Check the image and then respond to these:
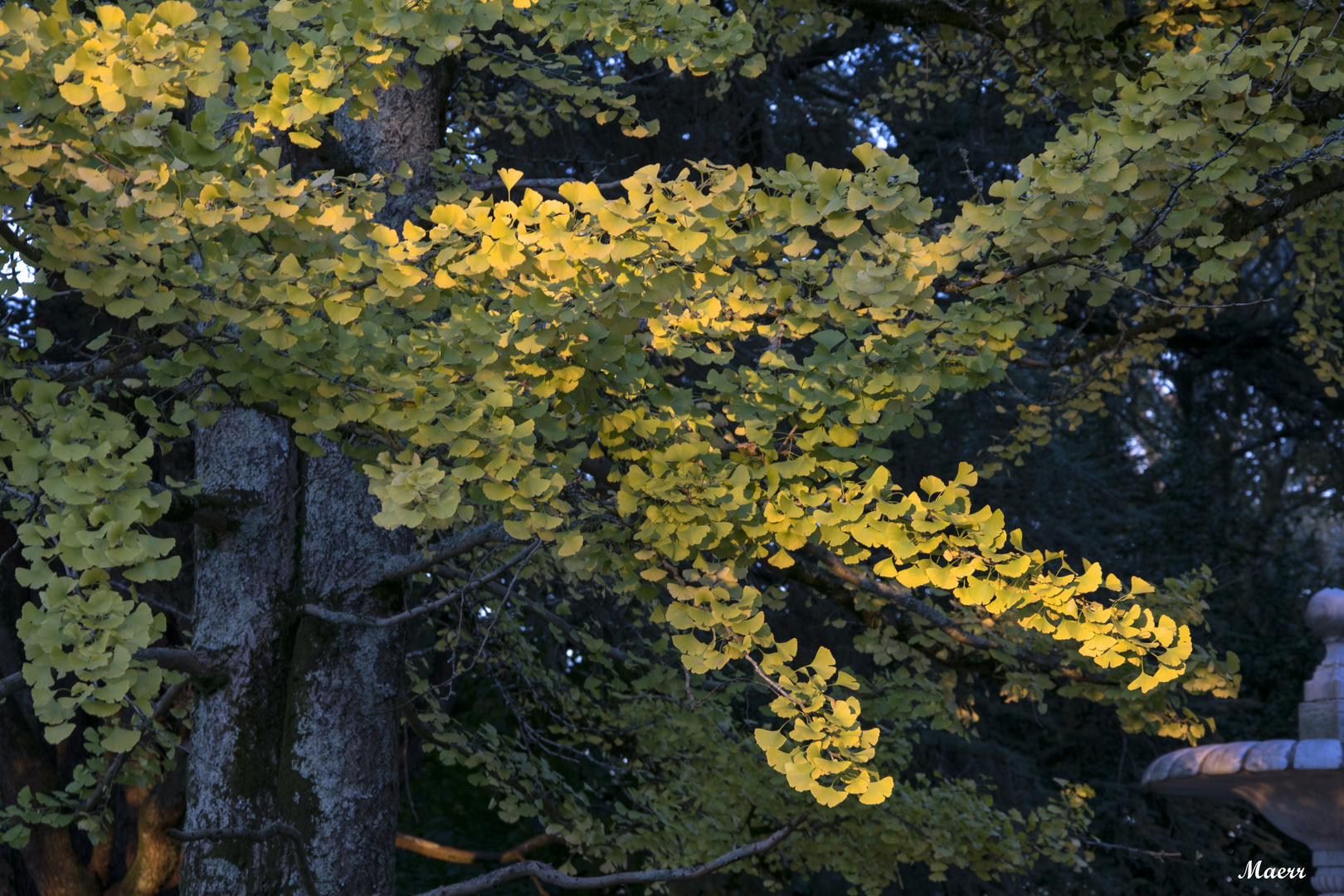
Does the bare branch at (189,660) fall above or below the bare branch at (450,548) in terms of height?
below

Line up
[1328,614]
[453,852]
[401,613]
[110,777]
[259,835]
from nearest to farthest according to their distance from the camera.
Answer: [259,835] < [401,613] < [110,777] < [1328,614] < [453,852]

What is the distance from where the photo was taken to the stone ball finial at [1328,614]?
22.8 ft

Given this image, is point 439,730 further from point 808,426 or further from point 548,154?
point 548,154

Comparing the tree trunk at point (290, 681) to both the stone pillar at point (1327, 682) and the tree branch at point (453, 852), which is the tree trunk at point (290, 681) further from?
the stone pillar at point (1327, 682)

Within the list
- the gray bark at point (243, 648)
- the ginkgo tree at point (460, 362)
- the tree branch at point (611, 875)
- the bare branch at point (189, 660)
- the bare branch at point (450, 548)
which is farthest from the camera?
the gray bark at point (243, 648)

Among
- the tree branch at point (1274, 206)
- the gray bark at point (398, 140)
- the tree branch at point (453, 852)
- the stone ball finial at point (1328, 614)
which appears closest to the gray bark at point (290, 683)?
the gray bark at point (398, 140)

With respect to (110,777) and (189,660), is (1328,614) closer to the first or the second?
(189,660)

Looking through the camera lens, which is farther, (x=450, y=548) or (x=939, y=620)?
(x=939, y=620)

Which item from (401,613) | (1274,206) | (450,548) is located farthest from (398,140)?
(1274,206)

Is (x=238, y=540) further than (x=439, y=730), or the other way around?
(x=439, y=730)

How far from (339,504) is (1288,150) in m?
3.63

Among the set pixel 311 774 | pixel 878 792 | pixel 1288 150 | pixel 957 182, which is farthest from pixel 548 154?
pixel 878 792

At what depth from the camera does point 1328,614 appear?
698cm

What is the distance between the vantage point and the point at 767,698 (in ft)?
29.5
